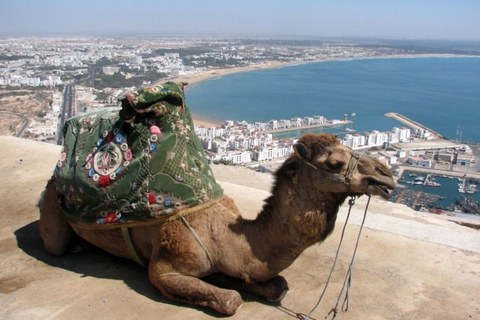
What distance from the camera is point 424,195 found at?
27.0 meters

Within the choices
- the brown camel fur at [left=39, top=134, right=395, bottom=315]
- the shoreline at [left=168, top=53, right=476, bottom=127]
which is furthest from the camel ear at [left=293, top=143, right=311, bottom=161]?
the shoreline at [left=168, top=53, right=476, bottom=127]

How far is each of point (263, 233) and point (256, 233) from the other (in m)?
0.07

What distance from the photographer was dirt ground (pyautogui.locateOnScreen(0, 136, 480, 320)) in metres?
3.72

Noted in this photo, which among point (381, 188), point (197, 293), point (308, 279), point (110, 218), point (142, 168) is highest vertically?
point (381, 188)

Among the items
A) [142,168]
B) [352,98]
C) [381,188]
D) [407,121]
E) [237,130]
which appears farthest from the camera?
[352,98]

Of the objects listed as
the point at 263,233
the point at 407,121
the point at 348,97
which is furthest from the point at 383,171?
the point at 348,97

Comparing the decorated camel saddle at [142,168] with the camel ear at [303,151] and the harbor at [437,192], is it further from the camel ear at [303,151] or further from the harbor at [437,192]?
the harbor at [437,192]

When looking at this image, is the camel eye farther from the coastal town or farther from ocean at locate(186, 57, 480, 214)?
ocean at locate(186, 57, 480, 214)

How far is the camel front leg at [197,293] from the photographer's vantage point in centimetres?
355

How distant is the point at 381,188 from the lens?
3043mm

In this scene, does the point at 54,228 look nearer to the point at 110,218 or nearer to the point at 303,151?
the point at 110,218

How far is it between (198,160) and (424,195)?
2556 cm

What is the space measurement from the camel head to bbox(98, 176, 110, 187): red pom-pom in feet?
5.84

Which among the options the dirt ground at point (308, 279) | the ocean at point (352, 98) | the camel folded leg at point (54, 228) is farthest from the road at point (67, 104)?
the dirt ground at point (308, 279)
